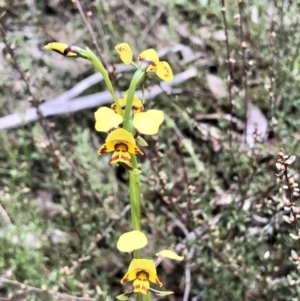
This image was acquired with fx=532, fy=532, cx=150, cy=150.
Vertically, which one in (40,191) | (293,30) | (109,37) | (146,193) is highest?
(109,37)

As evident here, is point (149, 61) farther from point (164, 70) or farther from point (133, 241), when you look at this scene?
point (133, 241)

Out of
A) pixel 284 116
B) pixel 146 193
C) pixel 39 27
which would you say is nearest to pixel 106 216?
pixel 146 193

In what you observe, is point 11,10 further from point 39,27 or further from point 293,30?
point 293,30

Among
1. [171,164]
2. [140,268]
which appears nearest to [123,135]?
[140,268]

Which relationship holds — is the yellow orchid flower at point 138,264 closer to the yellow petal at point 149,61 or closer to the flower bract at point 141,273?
the flower bract at point 141,273

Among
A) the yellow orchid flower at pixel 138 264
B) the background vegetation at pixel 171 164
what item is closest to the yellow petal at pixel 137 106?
the yellow orchid flower at pixel 138 264
